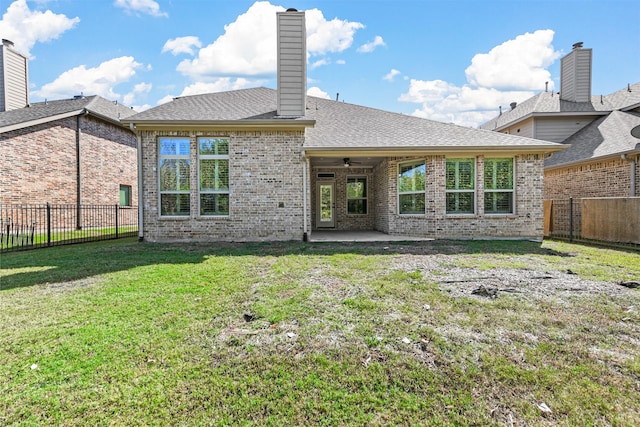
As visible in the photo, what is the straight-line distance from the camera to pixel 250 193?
927cm

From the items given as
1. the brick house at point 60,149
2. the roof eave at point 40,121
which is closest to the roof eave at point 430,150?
the brick house at point 60,149

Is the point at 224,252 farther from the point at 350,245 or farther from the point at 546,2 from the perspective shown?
the point at 546,2

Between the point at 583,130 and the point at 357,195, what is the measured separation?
1156 cm

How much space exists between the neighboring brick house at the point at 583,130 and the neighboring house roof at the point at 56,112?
20.0 meters

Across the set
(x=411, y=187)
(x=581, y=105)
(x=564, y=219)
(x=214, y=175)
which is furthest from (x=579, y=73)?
(x=214, y=175)

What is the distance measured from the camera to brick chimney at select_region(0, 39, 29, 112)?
14938 mm

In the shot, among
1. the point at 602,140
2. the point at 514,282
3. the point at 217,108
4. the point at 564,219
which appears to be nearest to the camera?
the point at 514,282

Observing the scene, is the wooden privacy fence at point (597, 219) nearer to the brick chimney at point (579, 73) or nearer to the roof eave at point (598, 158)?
the roof eave at point (598, 158)

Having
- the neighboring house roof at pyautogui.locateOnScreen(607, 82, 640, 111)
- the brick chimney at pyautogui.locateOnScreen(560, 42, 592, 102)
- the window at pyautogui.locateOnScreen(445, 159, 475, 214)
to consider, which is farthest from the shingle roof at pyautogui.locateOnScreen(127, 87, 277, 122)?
the neighboring house roof at pyautogui.locateOnScreen(607, 82, 640, 111)

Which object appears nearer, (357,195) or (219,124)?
(219,124)

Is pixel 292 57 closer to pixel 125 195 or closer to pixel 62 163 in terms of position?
pixel 62 163

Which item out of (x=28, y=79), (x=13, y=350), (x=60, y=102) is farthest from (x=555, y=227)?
(x=28, y=79)

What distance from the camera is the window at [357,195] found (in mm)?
13617

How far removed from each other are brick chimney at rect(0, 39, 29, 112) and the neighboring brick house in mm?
24501
